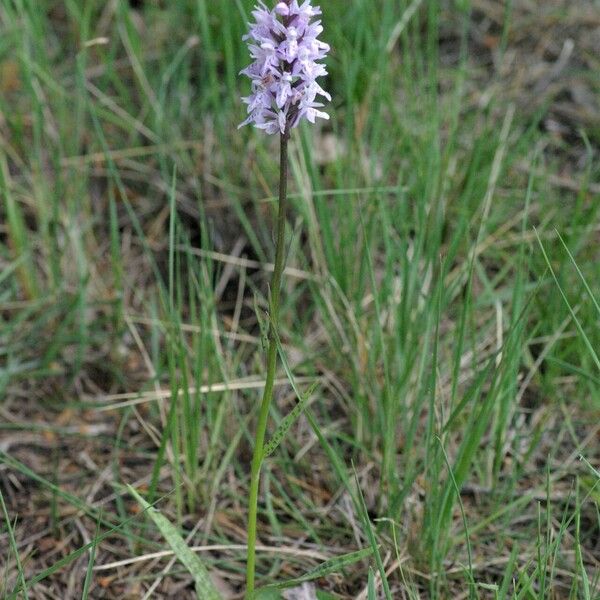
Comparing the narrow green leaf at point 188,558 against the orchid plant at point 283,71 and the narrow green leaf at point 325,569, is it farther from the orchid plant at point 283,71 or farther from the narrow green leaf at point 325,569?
the orchid plant at point 283,71

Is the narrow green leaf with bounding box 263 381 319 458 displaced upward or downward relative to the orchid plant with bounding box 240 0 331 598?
downward

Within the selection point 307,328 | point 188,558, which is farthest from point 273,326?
point 307,328

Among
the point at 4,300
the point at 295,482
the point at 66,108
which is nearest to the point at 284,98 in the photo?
the point at 295,482

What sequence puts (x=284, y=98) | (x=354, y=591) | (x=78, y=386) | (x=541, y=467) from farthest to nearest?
(x=78, y=386), (x=541, y=467), (x=354, y=591), (x=284, y=98)

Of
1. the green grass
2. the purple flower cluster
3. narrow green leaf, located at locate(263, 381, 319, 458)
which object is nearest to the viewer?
the purple flower cluster

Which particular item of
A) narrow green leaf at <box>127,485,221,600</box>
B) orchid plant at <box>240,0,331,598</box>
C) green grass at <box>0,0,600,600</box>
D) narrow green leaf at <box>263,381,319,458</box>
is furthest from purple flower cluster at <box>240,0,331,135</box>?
narrow green leaf at <box>127,485,221,600</box>

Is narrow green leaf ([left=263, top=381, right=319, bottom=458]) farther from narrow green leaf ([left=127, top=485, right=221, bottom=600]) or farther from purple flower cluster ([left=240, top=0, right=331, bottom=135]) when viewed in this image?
purple flower cluster ([left=240, top=0, right=331, bottom=135])

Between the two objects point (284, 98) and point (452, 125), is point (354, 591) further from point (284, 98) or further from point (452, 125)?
point (452, 125)
